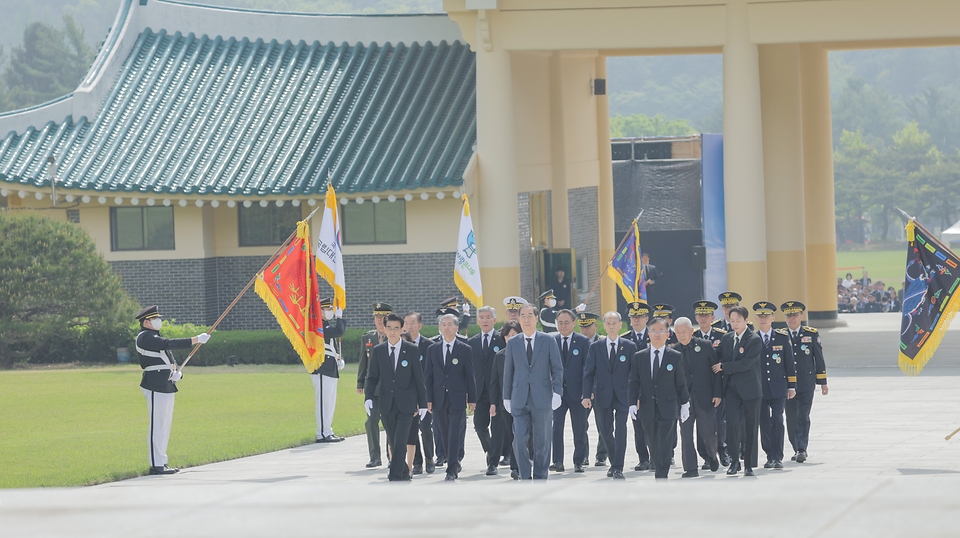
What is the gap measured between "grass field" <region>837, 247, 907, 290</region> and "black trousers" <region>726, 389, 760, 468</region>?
80.2 m

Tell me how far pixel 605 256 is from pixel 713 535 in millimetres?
25660

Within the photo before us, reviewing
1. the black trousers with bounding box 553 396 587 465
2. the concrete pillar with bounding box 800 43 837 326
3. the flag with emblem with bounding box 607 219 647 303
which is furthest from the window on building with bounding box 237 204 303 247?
the black trousers with bounding box 553 396 587 465

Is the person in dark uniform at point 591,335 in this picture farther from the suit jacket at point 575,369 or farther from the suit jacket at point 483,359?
the suit jacket at point 483,359

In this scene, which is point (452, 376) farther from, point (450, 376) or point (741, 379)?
point (741, 379)

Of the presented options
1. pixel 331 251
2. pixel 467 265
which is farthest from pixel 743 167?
pixel 331 251

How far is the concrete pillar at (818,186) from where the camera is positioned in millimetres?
31453

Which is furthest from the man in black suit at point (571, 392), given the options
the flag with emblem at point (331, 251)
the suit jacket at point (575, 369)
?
the flag with emblem at point (331, 251)

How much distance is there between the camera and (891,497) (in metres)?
8.33

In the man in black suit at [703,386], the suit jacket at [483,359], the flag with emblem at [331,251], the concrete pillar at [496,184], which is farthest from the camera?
the concrete pillar at [496,184]

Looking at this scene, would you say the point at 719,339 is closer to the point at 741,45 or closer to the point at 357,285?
the point at 741,45

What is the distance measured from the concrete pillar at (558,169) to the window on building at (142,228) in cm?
809

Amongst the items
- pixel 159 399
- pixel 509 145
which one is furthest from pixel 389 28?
pixel 159 399

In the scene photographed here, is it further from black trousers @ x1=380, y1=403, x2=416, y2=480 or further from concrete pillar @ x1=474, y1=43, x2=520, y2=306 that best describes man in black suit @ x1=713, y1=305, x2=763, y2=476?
concrete pillar @ x1=474, y1=43, x2=520, y2=306

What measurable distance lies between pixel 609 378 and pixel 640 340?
3.01ft
